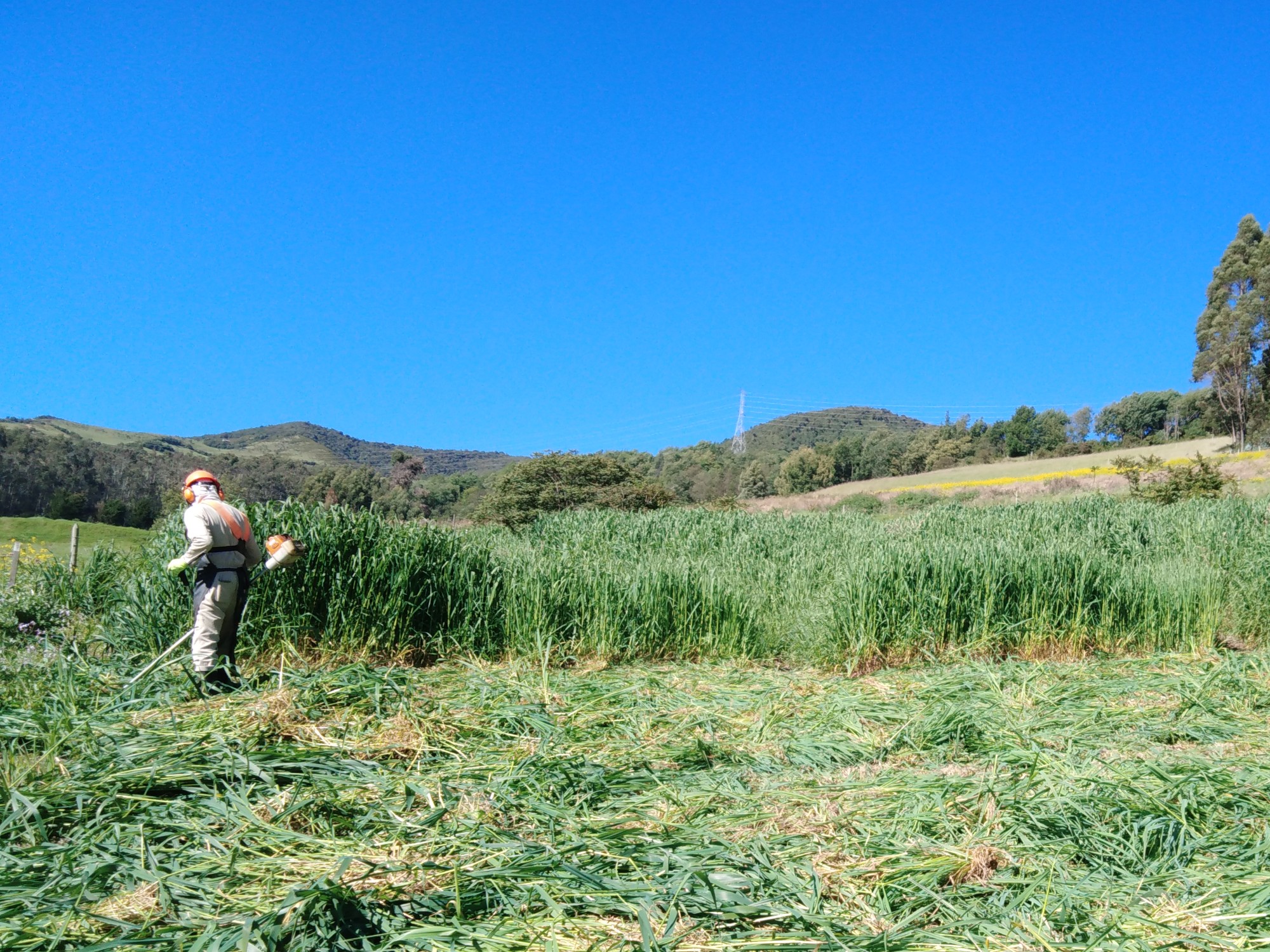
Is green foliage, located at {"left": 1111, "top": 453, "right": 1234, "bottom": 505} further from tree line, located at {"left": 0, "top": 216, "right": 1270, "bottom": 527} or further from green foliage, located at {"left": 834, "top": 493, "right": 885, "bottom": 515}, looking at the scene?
tree line, located at {"left": 0, "top": 216, "right": 1270, "bottom": 527}

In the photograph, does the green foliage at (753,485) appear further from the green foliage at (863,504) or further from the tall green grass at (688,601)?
the tall green grass at (688,601)

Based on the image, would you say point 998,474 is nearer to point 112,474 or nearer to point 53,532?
point 53,532

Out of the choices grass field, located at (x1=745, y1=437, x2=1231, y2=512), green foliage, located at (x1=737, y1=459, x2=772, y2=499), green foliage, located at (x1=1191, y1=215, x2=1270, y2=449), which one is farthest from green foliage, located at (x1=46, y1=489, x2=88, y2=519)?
green foliage, located at (x1=1191, y1=215, x2=1270, y2=449)

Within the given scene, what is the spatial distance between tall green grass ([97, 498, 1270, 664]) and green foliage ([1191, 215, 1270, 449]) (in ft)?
132

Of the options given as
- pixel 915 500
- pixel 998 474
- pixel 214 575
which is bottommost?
pixel 214 575

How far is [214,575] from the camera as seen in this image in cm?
552

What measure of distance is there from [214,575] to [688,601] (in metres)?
4.41

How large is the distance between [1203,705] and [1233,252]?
161ft

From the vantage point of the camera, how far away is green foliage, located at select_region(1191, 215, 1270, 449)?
135ft

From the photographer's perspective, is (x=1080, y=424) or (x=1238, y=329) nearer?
(x=1238, y=329)

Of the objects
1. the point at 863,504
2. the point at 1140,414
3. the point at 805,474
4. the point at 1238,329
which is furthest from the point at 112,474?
the point at 1140,414

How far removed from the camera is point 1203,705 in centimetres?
537

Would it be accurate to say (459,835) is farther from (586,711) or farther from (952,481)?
(952,481)

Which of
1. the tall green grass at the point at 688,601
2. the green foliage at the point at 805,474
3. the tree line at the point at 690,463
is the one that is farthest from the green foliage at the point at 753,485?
the tall green grass at the point at 688,601
